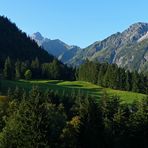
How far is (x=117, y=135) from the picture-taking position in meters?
103

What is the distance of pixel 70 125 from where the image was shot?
9362cm

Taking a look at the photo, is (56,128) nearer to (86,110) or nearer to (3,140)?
(3,140)

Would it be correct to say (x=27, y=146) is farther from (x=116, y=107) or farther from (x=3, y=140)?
(x=116, y=107)

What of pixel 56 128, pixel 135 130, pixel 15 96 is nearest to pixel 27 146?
pixel 56 128

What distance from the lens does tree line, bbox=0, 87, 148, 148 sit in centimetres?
7556

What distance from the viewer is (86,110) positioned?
103 metres

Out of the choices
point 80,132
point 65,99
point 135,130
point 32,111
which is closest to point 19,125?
point 32,111

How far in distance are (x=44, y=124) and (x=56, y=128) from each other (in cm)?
715

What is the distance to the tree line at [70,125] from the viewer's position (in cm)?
7556

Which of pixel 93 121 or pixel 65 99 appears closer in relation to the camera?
pixel 93 121

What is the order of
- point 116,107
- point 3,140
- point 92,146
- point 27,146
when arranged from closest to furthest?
point 27,146 < point 3,140 < point 92,146 < point 116,107

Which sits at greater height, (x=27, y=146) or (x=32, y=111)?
(x=32, y=111)

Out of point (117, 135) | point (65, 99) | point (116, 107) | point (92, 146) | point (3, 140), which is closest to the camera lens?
point (3, 140)

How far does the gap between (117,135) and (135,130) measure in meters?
6.13
